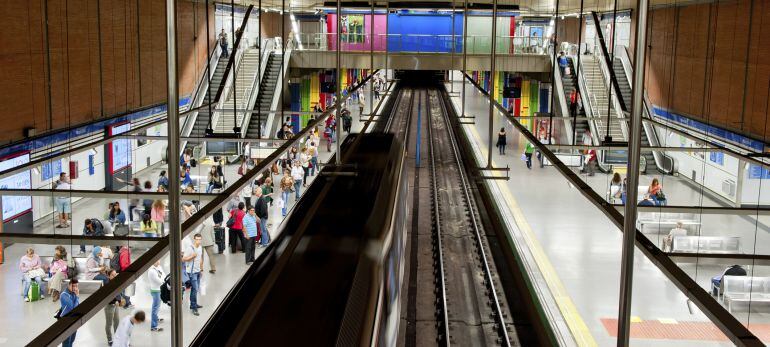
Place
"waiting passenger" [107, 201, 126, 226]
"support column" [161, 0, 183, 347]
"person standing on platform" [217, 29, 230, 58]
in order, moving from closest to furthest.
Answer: "support column" [161, 0, 183, 347] → "waiting passenger" [107, 201, 126, 226] → "person standing on platform" [217, 29, 230, 58]

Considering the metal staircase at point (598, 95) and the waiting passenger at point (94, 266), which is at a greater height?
the metal staircase at point (598, 95)

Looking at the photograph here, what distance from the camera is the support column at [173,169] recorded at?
322 centimetres

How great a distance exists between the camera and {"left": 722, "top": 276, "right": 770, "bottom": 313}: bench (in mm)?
14344

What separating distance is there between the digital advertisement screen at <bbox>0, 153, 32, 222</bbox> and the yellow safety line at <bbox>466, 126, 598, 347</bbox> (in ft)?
36.4

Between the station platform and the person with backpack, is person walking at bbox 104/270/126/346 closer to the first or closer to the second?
the person with backpack

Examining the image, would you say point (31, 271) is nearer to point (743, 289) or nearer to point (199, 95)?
point (743, 289)

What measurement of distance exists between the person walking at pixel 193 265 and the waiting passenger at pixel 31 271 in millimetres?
2785

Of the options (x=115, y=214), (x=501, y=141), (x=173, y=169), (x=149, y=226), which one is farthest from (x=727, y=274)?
(x=501, y=141)

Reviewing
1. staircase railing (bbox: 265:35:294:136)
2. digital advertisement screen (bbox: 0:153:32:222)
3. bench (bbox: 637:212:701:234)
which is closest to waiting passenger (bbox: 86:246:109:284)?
digital advertisement screen (bbox: 0:153:32:222)

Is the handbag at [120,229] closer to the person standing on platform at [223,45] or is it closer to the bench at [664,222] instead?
the bench at [664,222]

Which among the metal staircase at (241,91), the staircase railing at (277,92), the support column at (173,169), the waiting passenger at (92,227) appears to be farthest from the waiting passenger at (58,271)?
the metal staircase at (241,91)

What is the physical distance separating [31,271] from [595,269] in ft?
34.3

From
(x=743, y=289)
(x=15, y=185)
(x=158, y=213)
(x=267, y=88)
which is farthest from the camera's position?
(x=267, y=88)

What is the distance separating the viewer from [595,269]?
16.4 metres
